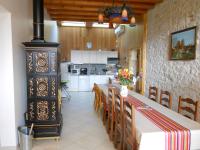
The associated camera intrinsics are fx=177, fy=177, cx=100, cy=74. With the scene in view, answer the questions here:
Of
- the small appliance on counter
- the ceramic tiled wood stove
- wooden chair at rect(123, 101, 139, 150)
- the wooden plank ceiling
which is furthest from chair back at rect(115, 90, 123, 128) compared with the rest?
the small appliance on counter

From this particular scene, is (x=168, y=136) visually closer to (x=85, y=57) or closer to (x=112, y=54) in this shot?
(x=85, y=57)

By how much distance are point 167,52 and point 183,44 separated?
0.74 m

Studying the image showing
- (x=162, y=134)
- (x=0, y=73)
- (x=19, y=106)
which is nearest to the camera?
(x=162, y=134)

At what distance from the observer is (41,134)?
127 inches

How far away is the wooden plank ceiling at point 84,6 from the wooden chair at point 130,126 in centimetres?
322

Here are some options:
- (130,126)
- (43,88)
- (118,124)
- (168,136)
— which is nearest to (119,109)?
(118,124)

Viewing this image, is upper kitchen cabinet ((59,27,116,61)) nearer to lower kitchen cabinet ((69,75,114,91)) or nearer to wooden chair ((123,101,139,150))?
lower kitchen cabinet ((69,75,114,91))

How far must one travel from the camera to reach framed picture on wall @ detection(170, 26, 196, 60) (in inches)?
140

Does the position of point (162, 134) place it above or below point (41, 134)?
above

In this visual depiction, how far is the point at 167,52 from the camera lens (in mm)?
4590

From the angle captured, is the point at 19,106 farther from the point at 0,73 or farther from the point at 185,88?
the point at 185,88

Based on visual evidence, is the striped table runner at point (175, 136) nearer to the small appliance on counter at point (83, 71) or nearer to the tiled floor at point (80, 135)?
the tiled floor at point (80, 135)

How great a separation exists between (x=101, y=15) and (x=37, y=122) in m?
2.29

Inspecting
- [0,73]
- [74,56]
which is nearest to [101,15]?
[0,73]
